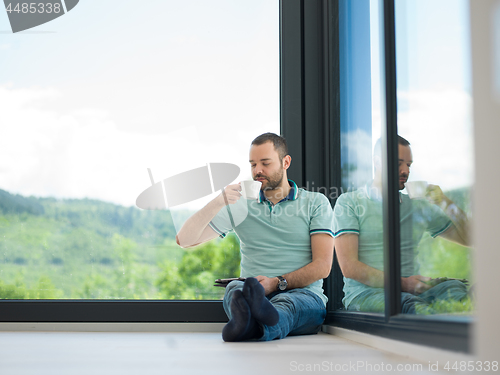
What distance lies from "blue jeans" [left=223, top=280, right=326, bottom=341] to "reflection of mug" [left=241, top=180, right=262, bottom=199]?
0.32 metres

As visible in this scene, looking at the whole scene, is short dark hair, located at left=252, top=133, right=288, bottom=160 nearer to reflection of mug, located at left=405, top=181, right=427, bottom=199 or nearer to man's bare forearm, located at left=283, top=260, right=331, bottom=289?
man's bare forearm, located at left=283, top=260, right=331, bottom=289

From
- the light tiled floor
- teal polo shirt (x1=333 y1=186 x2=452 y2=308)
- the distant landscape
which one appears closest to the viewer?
the light tiled floor

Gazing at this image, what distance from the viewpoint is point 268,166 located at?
6.22 ft

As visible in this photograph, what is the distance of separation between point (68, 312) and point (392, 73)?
1571mm

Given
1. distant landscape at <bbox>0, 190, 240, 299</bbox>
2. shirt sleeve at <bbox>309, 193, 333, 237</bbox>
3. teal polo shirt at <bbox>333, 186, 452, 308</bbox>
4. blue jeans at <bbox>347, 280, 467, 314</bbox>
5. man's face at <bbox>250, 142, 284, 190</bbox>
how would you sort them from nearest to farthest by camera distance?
blue jeans at <bbox>347, 280, 467, 314</bbox> < teal polo shirt at <bbox>333, 186, 452, 308</bbox> < shirt sleeve at <bbox>309, 193, 333, 237</bbox> < man's face at <bbox>250, 142, 284, 190</bbox> < distant landscape at <bbox>0, 190, 240, 299</bbox>

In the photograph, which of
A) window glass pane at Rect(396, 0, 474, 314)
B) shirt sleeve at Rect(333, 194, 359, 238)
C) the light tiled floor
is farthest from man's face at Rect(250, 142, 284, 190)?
window glass pane at Rect(396, 0, 474, 314)

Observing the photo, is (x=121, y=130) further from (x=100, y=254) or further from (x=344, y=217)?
(x=344, y=217)

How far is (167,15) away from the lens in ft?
7.08

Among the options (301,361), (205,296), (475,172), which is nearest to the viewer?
(475,172)

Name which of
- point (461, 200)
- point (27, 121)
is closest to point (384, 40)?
point (461, 200)

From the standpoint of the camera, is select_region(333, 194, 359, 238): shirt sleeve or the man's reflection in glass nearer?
the man's reflection in glass

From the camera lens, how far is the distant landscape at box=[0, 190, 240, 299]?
6.55 ft

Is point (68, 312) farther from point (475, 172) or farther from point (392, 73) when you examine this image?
point (475, 172)

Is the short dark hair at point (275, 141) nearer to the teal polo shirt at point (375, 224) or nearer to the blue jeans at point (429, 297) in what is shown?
the teal polo shirt at point (375, 224)
